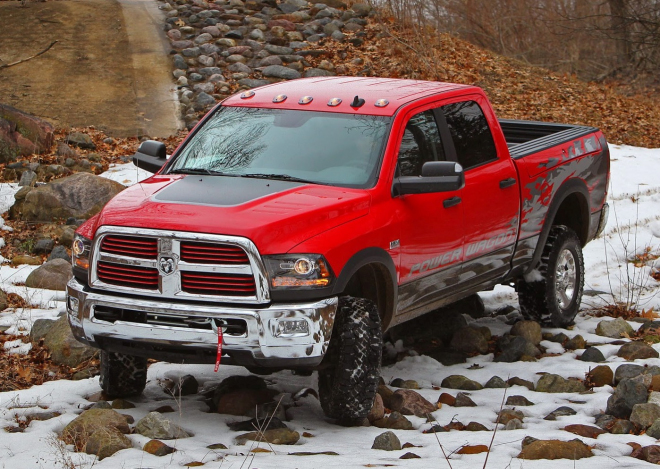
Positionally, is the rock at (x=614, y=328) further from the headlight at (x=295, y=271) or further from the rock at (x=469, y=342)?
the headlight at (x=295, y=271)

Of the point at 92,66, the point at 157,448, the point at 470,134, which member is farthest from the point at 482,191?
the point at 92,66

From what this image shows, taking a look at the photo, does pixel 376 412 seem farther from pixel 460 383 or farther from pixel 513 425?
pixel 460 383

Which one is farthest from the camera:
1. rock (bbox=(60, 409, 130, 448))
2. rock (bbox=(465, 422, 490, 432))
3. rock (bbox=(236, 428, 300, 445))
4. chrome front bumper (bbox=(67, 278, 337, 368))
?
rock (bbox=(465, 422, 490, 432))

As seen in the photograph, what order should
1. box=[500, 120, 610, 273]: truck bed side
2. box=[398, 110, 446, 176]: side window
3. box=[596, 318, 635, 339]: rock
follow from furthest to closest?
box=[596, 318, 635, 339]: rock
box=[500, 120, 610, 273]: truck bed side
box=[398, 110, 446, 176]: side window

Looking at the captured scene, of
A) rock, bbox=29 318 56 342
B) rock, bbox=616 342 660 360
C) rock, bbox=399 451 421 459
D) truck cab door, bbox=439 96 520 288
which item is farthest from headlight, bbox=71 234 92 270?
rock, bbox=616 342 660 360

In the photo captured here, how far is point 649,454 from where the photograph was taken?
5098mm

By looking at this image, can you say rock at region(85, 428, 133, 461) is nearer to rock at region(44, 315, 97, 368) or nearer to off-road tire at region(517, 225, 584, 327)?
rock at region(44, 315, 97, 368)

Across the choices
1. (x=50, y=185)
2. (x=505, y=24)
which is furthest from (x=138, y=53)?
(x=505, y=24)

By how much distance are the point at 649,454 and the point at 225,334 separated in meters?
2.32

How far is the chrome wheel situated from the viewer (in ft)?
27.5

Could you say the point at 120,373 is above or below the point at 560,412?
above

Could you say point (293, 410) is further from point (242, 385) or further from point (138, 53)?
point (138, 53)

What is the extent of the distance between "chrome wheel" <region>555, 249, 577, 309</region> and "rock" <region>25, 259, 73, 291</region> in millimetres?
4403

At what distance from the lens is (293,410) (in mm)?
6199
